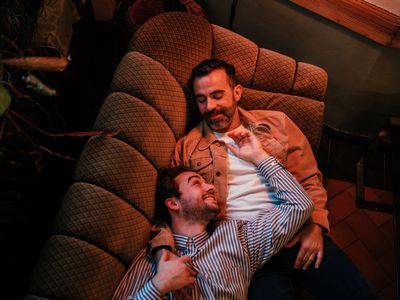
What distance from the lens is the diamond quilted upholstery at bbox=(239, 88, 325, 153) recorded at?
150 centimetres

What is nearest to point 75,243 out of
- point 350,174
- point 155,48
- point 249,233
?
point 249,233

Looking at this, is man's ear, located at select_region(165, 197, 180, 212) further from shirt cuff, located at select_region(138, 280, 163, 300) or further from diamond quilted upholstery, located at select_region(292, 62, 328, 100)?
diamond quilted upholstery, located at select_region(292, 62, 328, 100)

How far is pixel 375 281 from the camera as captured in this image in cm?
165

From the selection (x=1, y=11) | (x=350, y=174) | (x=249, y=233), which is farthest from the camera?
(x=350, y=174)

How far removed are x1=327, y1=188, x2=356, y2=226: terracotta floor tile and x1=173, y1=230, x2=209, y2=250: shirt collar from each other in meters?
0.93

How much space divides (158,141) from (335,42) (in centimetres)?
108

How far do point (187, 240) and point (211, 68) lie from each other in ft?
2.24

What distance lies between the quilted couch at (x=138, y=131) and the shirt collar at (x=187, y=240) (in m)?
0.11

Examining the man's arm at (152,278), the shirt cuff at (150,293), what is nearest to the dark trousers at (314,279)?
the man's arm at (152,278)

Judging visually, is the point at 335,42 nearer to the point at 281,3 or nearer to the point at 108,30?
the point at 281,3

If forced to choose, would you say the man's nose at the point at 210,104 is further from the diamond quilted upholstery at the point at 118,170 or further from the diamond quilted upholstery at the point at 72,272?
the diamond quilted upholstery at the point at 72,272

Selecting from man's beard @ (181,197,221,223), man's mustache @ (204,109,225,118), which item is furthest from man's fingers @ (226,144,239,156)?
man's beard @ (181,197,221,223)

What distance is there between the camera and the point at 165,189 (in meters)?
1.24

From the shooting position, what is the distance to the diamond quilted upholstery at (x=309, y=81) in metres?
1.50
